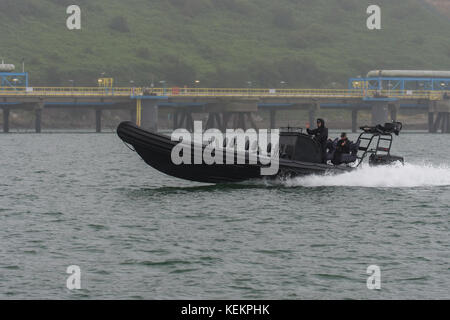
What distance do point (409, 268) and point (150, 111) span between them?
4090 inches

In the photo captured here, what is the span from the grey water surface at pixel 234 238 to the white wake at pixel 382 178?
0.07 meters

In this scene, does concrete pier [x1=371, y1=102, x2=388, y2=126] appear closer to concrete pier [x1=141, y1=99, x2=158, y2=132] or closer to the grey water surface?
concrete pier [x1=141, y1=99, x2=158, y2=132]

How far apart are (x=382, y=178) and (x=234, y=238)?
1358 cm

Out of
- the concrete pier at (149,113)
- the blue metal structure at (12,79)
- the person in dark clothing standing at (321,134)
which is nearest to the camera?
the person in dark clothing standing at (321,134)

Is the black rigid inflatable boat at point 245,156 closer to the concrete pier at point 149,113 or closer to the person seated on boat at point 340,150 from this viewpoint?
the person seated on boat at point 340,150

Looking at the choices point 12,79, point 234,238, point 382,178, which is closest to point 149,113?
point 12,79

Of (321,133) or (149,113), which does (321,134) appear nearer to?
(321,133)

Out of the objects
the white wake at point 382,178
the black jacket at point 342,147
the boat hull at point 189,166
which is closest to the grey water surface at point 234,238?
the white wake at point 382,178

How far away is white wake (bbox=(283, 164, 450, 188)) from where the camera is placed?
33.1m

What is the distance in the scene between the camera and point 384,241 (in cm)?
2302

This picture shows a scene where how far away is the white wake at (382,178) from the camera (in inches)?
1304

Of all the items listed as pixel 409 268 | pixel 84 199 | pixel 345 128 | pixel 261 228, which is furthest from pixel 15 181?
pixel 345 128

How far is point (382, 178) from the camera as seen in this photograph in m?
35.1

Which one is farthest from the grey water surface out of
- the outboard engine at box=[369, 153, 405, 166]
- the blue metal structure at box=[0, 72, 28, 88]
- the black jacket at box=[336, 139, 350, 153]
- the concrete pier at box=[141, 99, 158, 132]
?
the blue metal structure at box=[0, 72, 28, 88]
